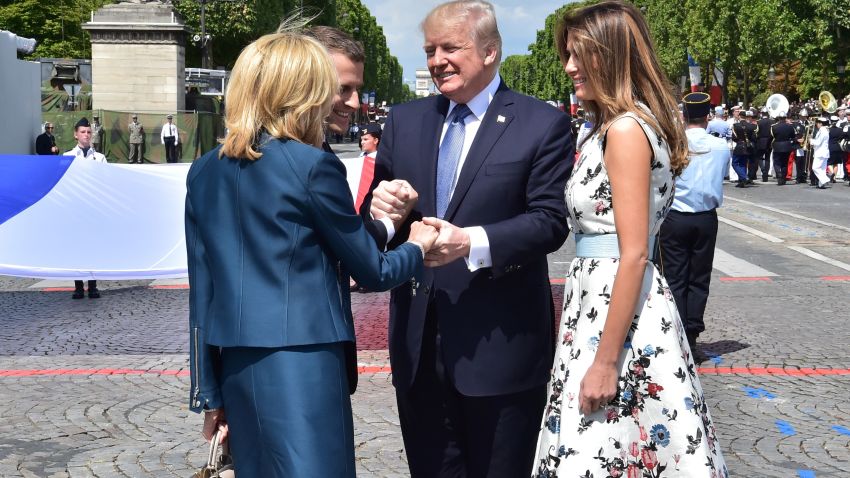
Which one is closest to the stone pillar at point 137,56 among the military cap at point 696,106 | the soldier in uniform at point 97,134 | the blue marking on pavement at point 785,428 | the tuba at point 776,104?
the soldier in uniform at point 97,134

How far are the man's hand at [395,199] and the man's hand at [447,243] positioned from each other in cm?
8

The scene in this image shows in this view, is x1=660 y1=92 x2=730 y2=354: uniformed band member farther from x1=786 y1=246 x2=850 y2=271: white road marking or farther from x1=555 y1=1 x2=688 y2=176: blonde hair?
x1=786 y1=246 x2=850 y2=271: white road marking

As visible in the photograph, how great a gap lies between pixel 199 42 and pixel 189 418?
40541mm

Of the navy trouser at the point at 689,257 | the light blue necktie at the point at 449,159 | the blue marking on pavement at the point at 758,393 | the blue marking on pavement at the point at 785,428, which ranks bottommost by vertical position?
the blue marking on pavement at the point at 758,393

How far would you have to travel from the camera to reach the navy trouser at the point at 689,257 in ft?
24.7

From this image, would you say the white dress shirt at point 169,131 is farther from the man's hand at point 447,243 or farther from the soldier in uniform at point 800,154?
the man's hand at point 447,243

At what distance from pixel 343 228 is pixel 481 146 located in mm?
704

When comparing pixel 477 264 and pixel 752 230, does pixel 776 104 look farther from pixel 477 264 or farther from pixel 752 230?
pixel 477 264

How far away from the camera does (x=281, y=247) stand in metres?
2.76

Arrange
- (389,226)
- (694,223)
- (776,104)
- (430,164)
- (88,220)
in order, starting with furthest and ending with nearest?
(776,104) → (88,220) → (694,223) → (430,164) → (389,226)

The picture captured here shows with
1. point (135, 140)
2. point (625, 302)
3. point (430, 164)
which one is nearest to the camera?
point (625, 302)

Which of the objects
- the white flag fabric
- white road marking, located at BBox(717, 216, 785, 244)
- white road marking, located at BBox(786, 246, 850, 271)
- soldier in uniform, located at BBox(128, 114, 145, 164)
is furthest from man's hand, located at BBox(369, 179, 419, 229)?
A: soldier in uniform, located at BBox(128, 114, 145, 164)

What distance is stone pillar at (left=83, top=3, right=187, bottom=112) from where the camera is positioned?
111 ft

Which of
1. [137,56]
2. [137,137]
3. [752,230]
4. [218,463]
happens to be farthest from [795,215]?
[137,56]
